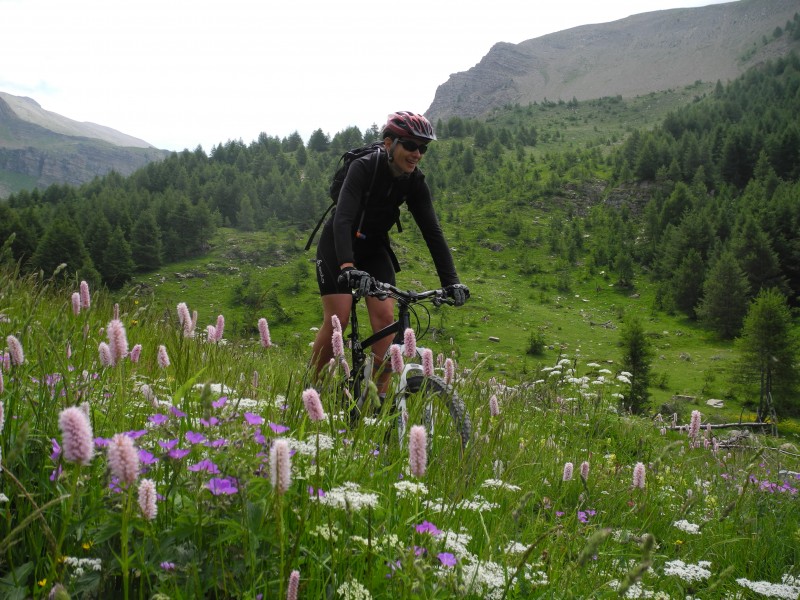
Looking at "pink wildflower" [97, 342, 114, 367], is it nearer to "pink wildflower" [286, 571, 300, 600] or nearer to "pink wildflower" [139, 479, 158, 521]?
"pink wildflower" [139, 479, 158, 521]

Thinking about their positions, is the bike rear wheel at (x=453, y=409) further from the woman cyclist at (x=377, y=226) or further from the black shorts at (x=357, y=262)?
the black shorts at (x=357, y=262)

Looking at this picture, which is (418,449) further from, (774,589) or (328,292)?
(328,292)

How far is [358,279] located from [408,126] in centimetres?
157

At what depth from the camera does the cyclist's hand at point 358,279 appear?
4.28 m

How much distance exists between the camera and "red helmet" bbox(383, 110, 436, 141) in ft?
15.8

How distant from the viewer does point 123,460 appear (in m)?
1.12

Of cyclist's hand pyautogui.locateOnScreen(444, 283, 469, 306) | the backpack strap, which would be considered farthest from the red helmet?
cyclist's hand pyautogui.locateOnScreen(444, 283, 469, 306)

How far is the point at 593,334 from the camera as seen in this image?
54.1 m

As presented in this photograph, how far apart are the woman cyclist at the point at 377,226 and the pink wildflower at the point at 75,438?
3.28 metres

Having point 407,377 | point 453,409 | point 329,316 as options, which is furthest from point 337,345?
point 329,316

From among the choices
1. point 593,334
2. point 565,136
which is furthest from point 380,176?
point 565,136

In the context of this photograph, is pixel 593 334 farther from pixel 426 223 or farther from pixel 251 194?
pixel 251 194

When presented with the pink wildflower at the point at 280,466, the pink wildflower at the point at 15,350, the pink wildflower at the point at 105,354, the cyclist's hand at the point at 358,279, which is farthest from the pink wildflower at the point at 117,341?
the cyclist's hand at the point at 358,279

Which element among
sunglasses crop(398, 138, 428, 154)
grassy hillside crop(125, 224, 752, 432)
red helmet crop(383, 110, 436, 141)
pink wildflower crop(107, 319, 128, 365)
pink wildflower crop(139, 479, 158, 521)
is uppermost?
red helmet crop(383, 110, 436, 141)
